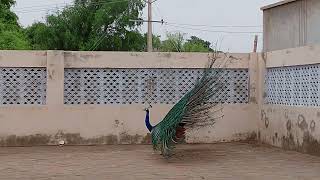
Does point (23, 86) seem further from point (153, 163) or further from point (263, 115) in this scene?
point (263, 115)

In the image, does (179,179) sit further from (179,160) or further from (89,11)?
(89,11)

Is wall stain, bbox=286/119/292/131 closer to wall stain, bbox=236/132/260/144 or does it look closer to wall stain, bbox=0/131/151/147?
wall stain, bbox=236/132/260/144

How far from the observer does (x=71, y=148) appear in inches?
372

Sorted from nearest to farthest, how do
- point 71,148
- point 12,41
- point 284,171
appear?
1. point 284,171
2. point 71,148
3. point 12,41

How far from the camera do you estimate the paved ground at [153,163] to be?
22.5 ft

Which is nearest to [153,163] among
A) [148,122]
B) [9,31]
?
[148,122]

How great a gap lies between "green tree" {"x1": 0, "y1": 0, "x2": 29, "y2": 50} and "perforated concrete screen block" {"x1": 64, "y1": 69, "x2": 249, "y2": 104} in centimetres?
1536

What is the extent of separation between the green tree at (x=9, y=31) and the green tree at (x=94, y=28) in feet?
4.75

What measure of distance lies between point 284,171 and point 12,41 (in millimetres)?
19976

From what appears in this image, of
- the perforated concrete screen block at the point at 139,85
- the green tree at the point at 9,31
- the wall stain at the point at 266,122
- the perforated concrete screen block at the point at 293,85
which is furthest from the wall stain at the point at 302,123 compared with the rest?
the green tree at the point at 9,31

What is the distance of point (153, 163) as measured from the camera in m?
7.84

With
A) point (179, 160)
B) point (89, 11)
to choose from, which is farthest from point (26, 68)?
point (89, 11)

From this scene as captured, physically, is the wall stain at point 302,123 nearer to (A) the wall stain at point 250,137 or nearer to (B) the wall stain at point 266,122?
(B) the wall stain at point 266,122

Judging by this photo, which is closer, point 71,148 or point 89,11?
point 71,148
